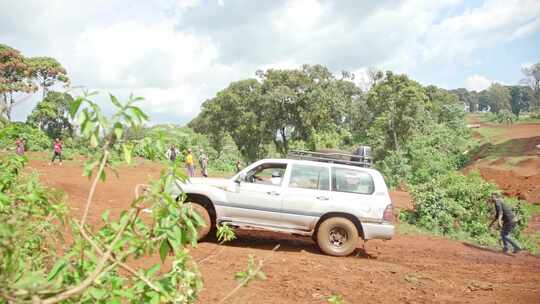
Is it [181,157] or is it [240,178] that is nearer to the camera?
[181,157]

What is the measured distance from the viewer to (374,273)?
7215 mm

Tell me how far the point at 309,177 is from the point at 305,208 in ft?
2.09

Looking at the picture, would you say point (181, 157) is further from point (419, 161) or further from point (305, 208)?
point (419, 161)

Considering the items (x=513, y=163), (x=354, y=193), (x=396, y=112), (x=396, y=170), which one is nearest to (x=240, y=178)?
(x=354, y=193)

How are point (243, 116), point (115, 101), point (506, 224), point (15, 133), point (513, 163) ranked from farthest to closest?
1. point (243, 116)
2. point (513, 163)
3. point (506, 224)
4. point (15, 133)
5. point (115, 101)

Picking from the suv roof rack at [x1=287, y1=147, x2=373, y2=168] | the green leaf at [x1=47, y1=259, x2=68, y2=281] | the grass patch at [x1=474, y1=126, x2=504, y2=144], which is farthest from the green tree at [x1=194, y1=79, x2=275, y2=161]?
the green leaf at [x1=47, y1=259, x2=68, y2=281]

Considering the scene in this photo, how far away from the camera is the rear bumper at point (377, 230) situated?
8250mm

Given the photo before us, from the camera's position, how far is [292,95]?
122ft

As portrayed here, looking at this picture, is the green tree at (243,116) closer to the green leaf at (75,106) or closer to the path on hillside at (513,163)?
the path on hillside at (513,163)

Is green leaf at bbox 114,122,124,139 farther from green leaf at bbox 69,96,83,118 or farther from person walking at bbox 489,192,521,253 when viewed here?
person walking at bbox 489,192,521,253

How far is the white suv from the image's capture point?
8.29m

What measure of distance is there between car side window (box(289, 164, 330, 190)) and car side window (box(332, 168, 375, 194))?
0.18 meters

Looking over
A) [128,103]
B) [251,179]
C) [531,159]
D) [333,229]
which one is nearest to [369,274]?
[333,229]

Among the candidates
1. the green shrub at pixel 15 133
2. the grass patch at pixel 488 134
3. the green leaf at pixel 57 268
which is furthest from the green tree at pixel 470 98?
the green leaf at pixel 57 268
